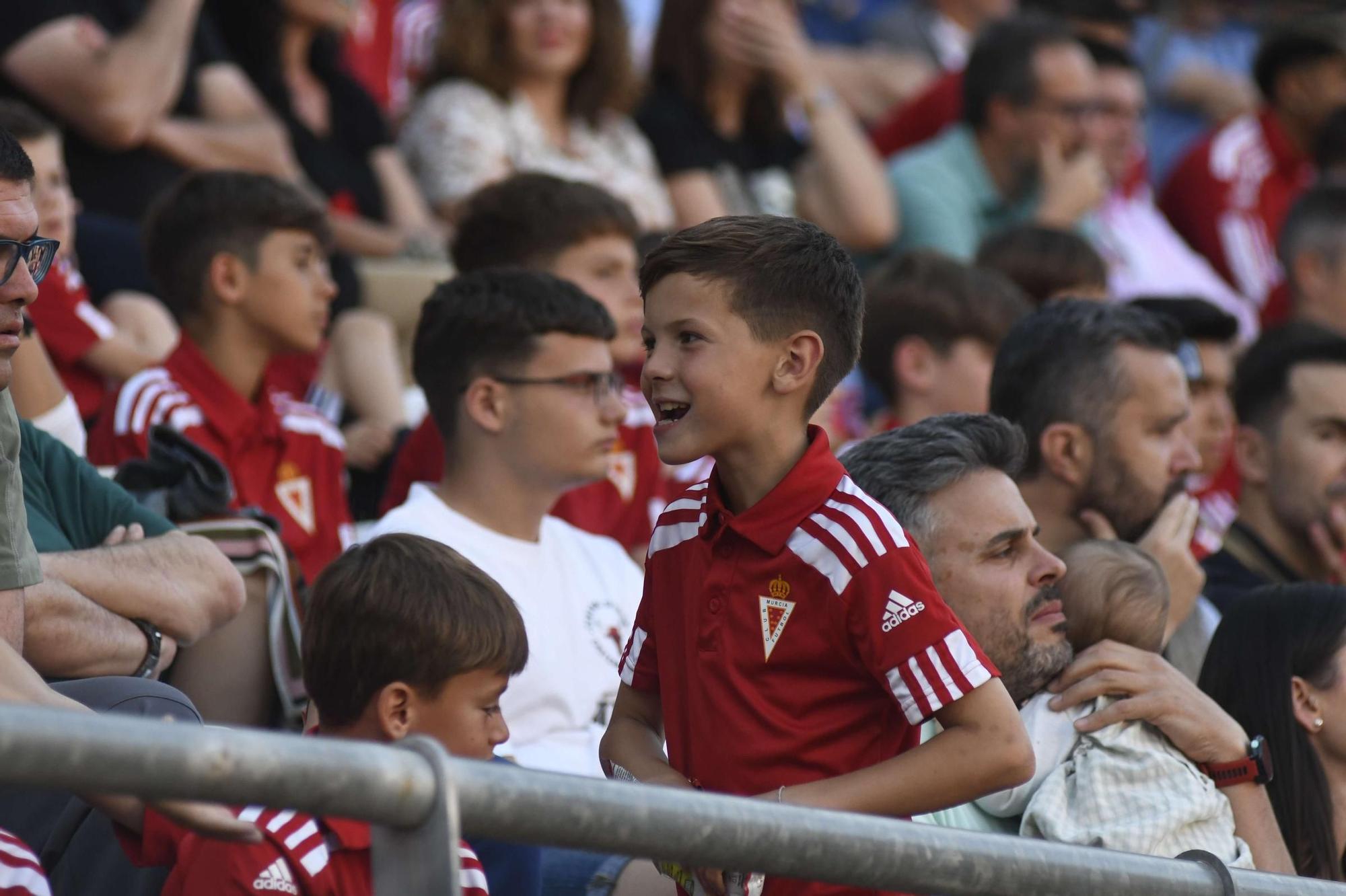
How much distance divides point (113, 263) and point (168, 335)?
406 millimetres

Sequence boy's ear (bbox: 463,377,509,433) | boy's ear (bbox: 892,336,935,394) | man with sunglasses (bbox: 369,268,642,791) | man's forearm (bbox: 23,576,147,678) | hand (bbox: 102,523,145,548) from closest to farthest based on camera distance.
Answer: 1. man's forearm (bbox: 23,576,147,678)
2. hand (bbox: 102,523,145,548)
3. man with sunglasses (bbox: 369,268,642,791)
4. boy's ear (bbox: 463,377,509,433)
5. boy's ear (bbox: 892,336,935,394)

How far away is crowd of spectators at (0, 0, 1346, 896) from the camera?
2.55m

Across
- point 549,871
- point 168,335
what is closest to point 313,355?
point 168,335

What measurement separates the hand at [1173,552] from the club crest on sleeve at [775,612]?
1.52m

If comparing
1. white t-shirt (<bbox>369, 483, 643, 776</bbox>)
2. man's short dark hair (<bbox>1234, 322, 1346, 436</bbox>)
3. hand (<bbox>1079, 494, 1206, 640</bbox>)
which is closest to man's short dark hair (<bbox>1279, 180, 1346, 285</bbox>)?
man's short dark hair (<bbox>1234, 322, 1346, 436</bbox>)

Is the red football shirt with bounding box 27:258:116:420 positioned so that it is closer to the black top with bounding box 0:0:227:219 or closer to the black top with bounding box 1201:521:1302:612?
the black top with bounding box 0:0:227:219

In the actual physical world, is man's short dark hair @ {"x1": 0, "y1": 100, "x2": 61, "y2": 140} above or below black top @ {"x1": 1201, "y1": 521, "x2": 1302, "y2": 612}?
above

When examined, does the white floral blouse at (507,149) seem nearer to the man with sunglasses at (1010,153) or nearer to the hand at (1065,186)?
the man with sunglasses at (1010,153)

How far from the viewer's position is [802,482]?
255 cm

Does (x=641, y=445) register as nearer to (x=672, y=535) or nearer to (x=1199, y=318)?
(x=1199, y=318)

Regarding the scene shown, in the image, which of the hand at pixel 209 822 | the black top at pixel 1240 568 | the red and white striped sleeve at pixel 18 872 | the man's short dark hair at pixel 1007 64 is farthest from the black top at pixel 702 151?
the hand at pixel 209 822

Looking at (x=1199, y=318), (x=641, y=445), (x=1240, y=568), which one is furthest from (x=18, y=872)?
(x=1199, y=318)

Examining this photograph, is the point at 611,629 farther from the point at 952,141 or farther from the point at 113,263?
the point at 952,141

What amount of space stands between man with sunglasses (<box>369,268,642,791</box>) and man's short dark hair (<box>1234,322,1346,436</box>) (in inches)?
79.6
